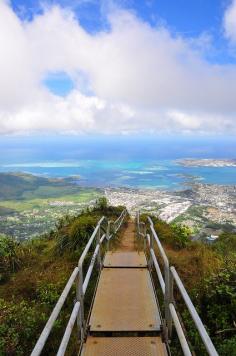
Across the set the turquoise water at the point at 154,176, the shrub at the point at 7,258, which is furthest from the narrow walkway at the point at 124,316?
the turquoise water at the point at 154,176

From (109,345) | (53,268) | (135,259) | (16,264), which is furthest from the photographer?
(16,264)

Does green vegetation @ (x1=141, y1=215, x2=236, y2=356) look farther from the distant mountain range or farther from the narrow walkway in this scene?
the distant mountain range

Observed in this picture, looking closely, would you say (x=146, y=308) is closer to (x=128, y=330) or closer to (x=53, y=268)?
(x=128, y=330)

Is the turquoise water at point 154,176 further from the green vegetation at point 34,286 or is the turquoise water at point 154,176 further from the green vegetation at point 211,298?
the green vegetation at point 211,298

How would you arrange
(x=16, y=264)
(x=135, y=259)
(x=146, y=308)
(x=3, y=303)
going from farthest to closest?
1. (x=16, y=264)
2. (x=135, y=259)
3. (x=3, y=303)
4. (x=146, y=308)

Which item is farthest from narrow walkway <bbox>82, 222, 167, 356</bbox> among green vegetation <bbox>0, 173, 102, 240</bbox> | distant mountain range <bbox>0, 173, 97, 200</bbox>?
distant mountain range <bbox>0, 173, 97, 200</bbox>

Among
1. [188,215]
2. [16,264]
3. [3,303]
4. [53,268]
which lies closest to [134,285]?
[3,303]

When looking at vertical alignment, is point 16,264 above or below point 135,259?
below
